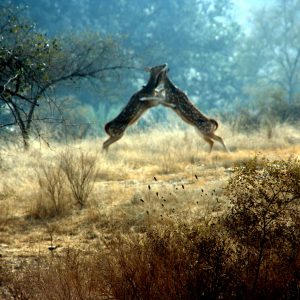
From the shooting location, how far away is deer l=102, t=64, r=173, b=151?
1315cm

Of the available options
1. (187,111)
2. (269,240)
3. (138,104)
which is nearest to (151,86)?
(138,104)

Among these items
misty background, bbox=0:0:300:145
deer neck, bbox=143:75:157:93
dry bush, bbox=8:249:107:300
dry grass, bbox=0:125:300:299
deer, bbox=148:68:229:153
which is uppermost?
misty background, bbox=0:0:300:145

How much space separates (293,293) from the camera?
3668 millimetres

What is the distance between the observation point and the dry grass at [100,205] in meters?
4.59

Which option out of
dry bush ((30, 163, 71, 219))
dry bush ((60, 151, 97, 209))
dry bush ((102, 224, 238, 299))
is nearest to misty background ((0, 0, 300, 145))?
dry bush ((60, 151, 97, 209))

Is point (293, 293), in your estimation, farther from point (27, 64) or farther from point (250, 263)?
point (27, 64)

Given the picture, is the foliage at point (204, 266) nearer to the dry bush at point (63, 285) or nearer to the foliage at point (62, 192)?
the dry bush at point (63, 285)

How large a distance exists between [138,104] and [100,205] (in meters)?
5.09

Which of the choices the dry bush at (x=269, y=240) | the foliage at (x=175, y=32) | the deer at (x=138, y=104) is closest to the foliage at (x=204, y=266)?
the dry bush at (x=269, y=240)

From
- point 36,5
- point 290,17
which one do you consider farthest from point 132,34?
point 290,17

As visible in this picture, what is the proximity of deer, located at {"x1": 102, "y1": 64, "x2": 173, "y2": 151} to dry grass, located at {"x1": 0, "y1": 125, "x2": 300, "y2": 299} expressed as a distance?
803 mm

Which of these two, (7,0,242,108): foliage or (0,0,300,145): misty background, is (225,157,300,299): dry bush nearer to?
(0,0,300,145): misty background

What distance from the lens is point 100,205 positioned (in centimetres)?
848

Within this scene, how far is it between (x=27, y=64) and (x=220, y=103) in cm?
3723
